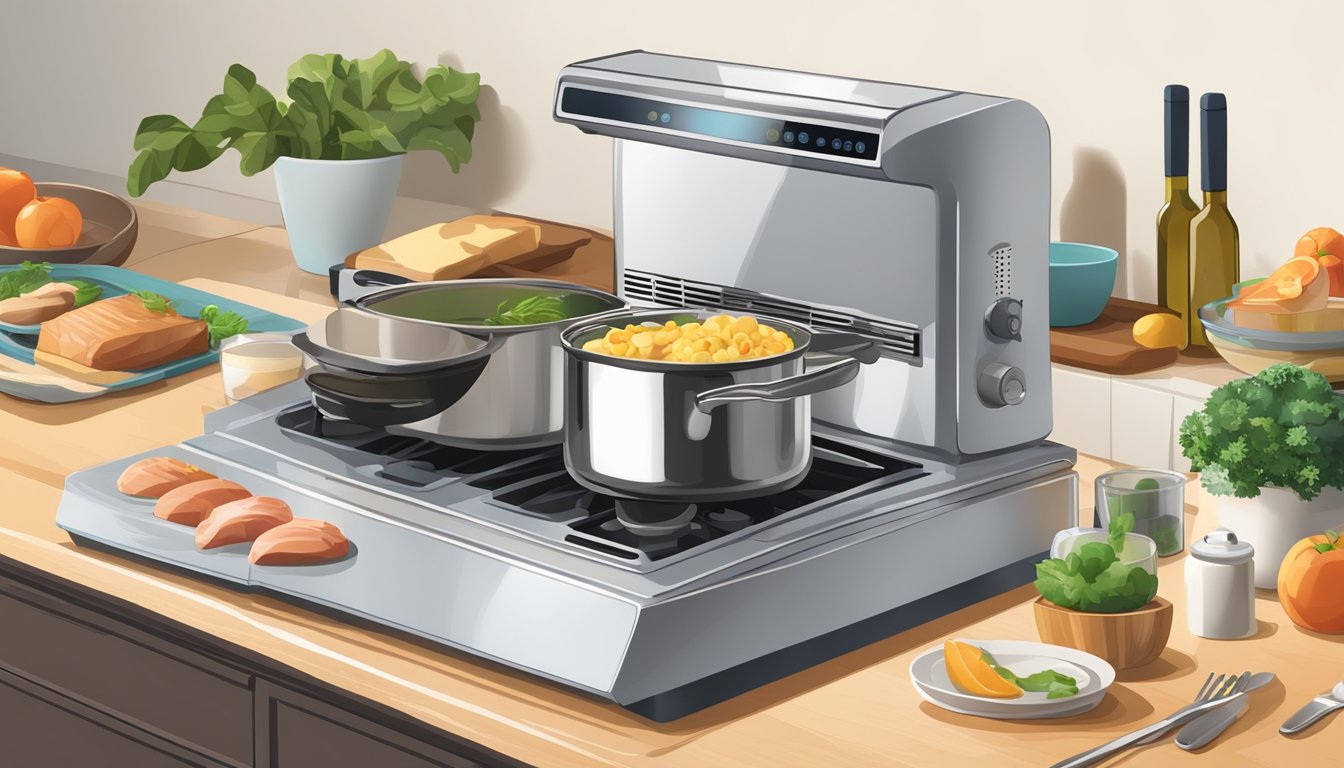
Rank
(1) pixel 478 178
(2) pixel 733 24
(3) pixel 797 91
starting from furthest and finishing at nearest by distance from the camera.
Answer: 1. (1) pixel 478 178
2. (2) pixel 733 24
3. (3) pixel 797 91

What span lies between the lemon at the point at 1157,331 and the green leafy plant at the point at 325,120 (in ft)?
3.73

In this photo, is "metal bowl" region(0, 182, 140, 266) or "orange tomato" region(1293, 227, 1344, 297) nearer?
"orange tomato" region(1293, 227, 1344, 297)

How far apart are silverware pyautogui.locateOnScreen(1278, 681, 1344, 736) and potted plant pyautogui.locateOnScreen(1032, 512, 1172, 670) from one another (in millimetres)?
115

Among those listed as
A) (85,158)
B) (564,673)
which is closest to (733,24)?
(564,673)

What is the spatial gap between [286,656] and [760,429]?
1.27 ft

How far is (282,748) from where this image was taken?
1.29 m

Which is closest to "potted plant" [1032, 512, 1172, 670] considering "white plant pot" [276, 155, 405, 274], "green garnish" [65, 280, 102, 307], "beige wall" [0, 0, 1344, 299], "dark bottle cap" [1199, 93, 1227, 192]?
"dark bottle cap" [1199, 93, 1227, 192]

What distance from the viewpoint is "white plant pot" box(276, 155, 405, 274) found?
247 cm

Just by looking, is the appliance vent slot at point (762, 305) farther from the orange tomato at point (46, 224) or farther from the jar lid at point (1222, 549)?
the orange tomato at point (46, 224)

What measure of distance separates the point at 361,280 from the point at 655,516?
1018mm

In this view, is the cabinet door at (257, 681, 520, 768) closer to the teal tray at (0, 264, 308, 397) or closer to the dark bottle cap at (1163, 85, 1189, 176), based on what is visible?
the teal tray at (0, 264, 308, 397)

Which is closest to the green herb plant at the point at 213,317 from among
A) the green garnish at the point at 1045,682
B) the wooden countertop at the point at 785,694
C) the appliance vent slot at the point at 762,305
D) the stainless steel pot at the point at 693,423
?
the wooden countertop at the point at 785,694

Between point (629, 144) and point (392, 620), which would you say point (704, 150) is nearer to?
point (629, 144)

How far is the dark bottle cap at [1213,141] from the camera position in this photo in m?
1.82
